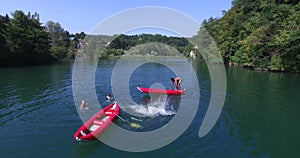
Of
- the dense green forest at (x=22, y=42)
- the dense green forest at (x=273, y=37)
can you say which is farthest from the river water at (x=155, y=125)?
the dense green forest at (x=22, y=42)

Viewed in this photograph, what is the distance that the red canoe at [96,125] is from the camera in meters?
10.8

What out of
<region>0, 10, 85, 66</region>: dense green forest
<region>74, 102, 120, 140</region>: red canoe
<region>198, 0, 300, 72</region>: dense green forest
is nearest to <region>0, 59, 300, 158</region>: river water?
<region>74, 102, 120, 140</region>: red canoe

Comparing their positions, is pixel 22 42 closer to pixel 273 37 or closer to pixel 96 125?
pixel 96 125

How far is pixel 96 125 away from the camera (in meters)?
12.3

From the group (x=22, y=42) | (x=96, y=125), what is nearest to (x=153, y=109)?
(x=96, y=125)

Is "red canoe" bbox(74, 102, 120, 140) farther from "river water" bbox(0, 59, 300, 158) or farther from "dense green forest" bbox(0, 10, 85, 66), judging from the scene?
"dense green forest" bbox(0, 10, 85, 66)

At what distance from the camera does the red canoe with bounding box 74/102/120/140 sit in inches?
425

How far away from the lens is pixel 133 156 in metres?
9.73

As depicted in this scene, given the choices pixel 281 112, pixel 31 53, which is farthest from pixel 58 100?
pixel 31 53

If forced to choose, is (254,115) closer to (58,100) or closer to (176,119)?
(176,119)

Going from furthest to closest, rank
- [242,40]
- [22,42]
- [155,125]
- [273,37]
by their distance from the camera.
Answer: [242,40], [22,42], [273,37], [155,125]

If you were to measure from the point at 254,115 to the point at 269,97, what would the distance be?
7323 mm

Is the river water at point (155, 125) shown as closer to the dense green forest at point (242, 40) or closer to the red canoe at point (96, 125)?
the red canoe at point (96, 125)

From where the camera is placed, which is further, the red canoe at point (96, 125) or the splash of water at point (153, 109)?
the splash of water at point (153, 109)
